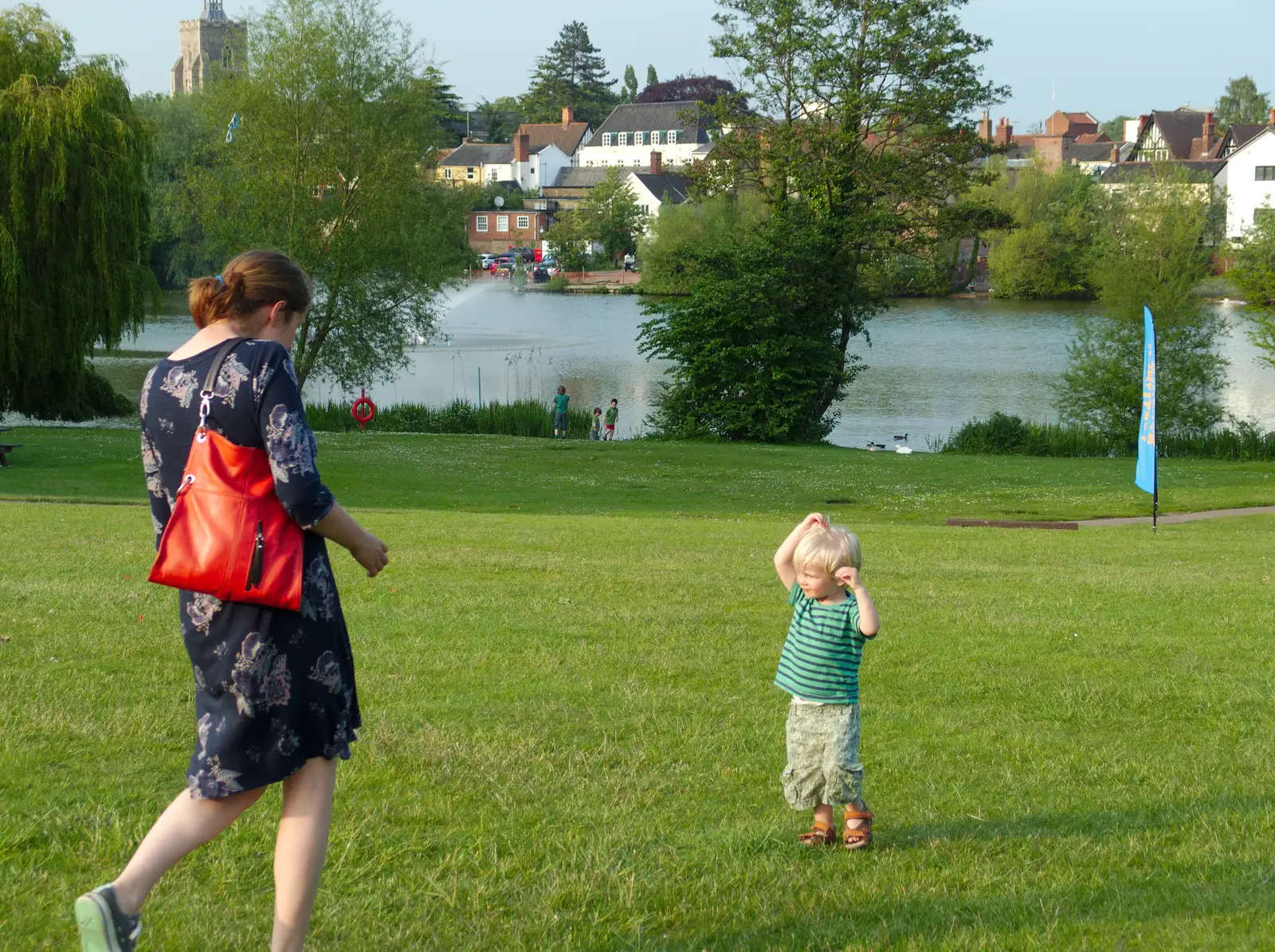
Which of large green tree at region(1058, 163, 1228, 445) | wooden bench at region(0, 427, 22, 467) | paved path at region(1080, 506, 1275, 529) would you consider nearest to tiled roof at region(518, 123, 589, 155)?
large green tree at region(1058, 163, 1228, 445)

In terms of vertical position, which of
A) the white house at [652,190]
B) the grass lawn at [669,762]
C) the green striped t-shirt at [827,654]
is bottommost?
the grass lawn at [669,762]

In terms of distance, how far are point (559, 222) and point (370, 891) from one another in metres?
120

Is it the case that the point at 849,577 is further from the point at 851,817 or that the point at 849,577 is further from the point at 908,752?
the point at 908,752

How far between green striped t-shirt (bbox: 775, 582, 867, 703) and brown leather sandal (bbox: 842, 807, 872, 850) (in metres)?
0.42

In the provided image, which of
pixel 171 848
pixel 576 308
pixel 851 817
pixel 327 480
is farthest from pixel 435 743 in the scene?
pixel 576 308

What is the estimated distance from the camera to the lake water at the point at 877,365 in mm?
47750

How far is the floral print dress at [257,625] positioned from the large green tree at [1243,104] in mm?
166327

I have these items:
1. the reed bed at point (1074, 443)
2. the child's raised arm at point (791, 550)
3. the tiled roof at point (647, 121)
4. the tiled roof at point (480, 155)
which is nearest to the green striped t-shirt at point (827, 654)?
the child's raised arm at point (791, 550)

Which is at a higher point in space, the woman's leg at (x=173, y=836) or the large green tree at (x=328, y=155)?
the large green tree at (x=328, y=155)

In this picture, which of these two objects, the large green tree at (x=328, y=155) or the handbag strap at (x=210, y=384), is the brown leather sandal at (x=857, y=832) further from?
the large green tree at (x=328, y=155)

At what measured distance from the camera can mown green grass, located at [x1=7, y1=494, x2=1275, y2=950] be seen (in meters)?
4.24

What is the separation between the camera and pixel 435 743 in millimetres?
5969

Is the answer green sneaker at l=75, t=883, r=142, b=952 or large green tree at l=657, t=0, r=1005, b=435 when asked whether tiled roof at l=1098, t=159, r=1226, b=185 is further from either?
green sneaker at l=75, t=883, r=142, b=952

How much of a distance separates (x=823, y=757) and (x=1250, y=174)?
11566 centimetres
